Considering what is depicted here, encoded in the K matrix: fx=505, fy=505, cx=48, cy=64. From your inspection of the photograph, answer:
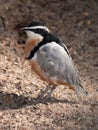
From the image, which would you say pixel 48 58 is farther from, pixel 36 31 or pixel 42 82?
pixel 42 82

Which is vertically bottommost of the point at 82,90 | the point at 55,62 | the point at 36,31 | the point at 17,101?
the point at 17,101

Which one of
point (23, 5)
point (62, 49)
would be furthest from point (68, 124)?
point (23, 5)

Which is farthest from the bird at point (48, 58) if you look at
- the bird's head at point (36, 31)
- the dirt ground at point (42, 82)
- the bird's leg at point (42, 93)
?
the dirt ground at point (42, 82)

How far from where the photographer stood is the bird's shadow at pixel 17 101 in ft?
18.1

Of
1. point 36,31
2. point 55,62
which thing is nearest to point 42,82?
point 55,62

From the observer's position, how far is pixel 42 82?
19.9 feet

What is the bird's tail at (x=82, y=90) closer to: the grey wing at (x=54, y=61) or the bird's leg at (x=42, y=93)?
the grey wing at (x=54, y=61)

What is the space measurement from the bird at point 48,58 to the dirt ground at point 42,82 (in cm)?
28

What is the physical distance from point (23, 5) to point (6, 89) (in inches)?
79.1

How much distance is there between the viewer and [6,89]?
5773 mm

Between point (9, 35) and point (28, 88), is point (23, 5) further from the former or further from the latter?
point (28, 88)

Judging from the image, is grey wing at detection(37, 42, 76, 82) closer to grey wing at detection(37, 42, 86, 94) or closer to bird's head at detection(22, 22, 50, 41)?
grey wing at detection(37, 42, 86, 94)

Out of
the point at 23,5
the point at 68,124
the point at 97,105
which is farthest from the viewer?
the point at 23,5

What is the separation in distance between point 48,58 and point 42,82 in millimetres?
703
